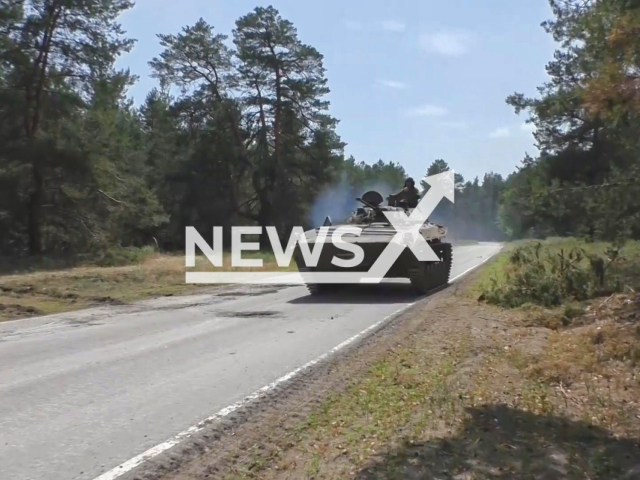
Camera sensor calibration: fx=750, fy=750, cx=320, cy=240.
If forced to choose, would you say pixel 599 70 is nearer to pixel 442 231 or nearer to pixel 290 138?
pixel 442 231

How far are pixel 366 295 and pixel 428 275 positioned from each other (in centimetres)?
146

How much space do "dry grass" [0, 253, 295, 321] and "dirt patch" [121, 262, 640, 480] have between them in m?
8.68

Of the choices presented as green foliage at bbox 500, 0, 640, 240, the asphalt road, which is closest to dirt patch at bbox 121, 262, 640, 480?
the asphalt road

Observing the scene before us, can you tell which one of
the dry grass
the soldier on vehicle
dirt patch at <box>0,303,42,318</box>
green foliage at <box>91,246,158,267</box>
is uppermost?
the soldier on vehicle

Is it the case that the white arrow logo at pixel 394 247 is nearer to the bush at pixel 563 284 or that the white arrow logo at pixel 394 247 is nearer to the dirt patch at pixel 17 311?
the bush at pixel 563 284

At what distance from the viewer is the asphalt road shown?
5445 millimetres

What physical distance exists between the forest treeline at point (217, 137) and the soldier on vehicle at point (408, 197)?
7.78 ft

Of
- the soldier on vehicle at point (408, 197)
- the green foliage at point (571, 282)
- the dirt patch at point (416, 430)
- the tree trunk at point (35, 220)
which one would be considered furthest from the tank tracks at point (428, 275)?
the tree trunk at point (35, 220)

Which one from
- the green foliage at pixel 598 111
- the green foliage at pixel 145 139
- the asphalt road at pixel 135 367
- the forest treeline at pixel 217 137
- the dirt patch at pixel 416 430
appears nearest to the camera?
the dirt patch at pixel 416 430

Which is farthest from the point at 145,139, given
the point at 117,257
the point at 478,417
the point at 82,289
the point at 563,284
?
the point at 478,417

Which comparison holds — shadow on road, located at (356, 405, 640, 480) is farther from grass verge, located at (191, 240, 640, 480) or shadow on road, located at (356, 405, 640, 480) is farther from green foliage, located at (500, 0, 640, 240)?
green foliage, located at (500, 0, 640, 240)

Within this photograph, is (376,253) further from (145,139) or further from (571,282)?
(145,139)

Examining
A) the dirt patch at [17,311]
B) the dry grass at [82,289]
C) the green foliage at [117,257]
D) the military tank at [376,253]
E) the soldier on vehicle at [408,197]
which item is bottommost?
the dirt patch at [17,311]

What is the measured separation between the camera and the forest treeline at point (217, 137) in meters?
12.5
